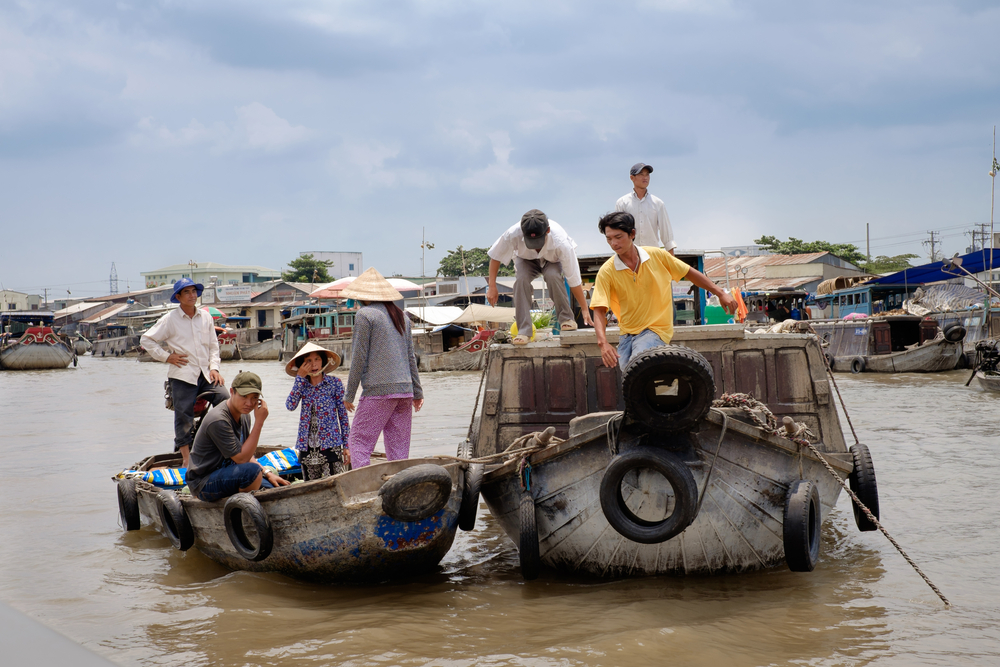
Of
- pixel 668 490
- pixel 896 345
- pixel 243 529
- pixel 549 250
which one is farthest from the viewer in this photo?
pixel 896 345

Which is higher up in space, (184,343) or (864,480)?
(184,343)

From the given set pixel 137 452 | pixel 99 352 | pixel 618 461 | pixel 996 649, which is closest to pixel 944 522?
pixel 996 649

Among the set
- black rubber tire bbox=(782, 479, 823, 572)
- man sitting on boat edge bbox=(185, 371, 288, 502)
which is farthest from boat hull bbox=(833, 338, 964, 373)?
man sitting on boat edge bbox=(185, 371, 288, 502)

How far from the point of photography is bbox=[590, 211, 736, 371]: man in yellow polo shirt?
476 centimetres

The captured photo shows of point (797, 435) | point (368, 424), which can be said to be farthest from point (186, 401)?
point (797, 435)

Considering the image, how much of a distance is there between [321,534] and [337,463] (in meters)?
1.02

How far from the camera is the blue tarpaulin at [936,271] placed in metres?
20.8

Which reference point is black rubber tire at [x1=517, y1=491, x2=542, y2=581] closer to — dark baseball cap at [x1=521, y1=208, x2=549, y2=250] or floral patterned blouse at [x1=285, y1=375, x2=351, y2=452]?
floral patterned blouse at [x1=285, y1=375, x2=351, y2=452]

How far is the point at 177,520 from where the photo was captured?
212 inches

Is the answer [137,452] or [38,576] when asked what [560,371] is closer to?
[38,576]

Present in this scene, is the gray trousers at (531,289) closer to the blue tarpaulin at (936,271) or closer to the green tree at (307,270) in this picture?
the blue tarpaulin at (936,271)

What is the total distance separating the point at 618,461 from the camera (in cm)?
416

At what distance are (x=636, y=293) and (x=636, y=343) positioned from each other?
0.31 metres

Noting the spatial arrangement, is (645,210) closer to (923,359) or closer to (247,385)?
(247,385)
